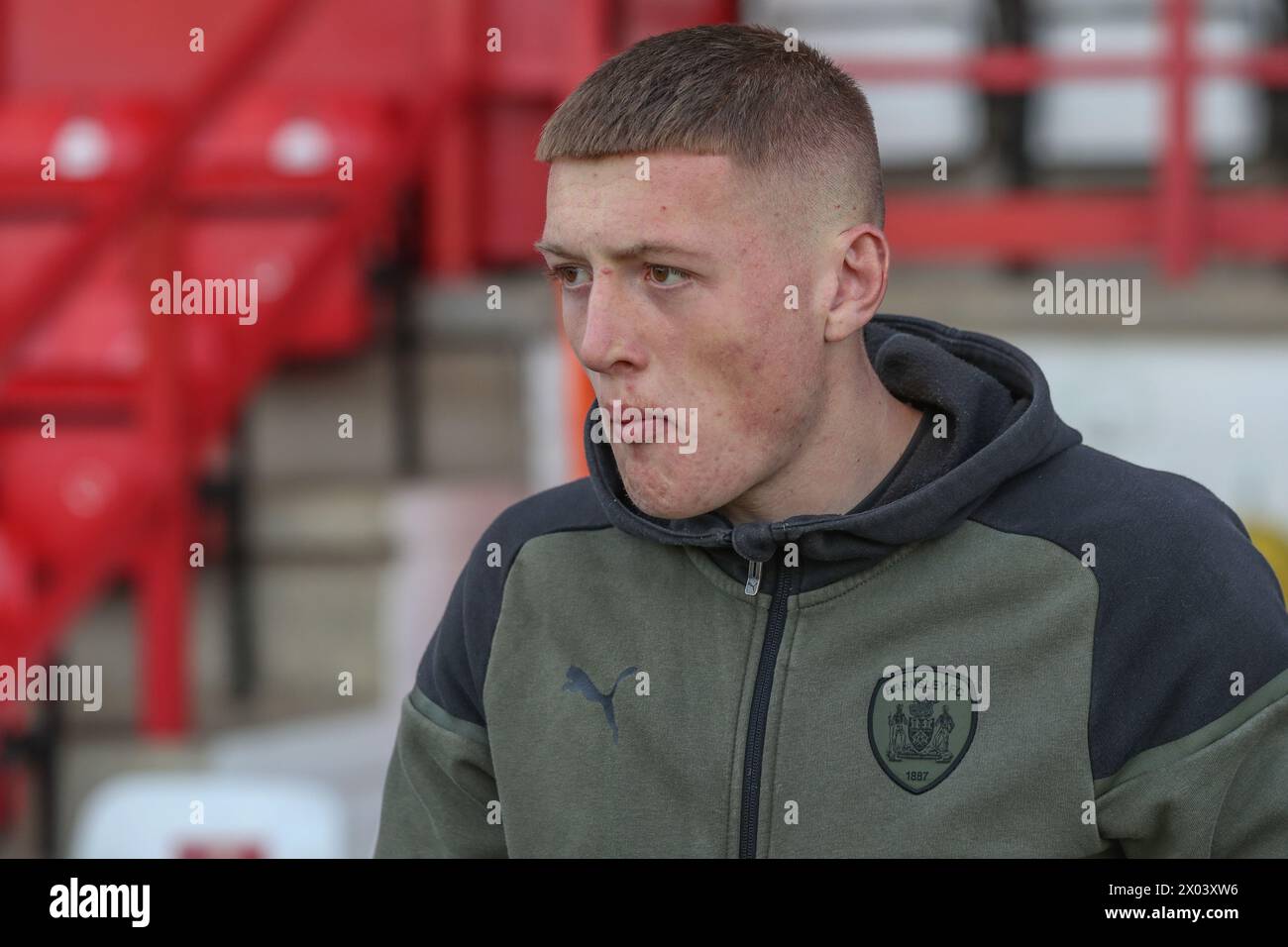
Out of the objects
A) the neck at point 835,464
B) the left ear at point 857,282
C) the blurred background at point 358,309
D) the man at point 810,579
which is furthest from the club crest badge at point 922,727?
the blurred background at point 358,309

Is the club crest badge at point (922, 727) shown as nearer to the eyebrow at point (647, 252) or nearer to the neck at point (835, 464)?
the neck at point (835, 464)

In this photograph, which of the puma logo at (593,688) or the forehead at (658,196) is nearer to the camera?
the forehead at (658,196)

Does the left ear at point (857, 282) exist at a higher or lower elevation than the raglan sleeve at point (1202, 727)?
higher

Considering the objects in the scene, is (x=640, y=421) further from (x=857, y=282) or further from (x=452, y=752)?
(x=452, y=752)

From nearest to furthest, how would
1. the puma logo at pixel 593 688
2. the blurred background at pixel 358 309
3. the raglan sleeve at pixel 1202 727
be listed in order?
1. the raglan sleeve at pixel 1202 727
2. the puma logo at pixel 593 688
3. the blurred background at pixel 358 309


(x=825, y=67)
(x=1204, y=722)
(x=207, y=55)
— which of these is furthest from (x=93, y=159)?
(x=1204, y=722)

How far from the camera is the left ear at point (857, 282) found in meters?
1.21

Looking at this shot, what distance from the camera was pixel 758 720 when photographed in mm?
1197

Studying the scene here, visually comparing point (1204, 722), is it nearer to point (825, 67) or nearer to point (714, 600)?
point (714, 600)

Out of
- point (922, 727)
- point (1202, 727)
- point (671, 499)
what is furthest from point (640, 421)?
point (1202, 727)

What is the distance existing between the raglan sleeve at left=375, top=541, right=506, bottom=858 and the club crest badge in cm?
31

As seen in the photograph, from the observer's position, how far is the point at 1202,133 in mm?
4312

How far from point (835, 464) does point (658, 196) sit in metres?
0.25
